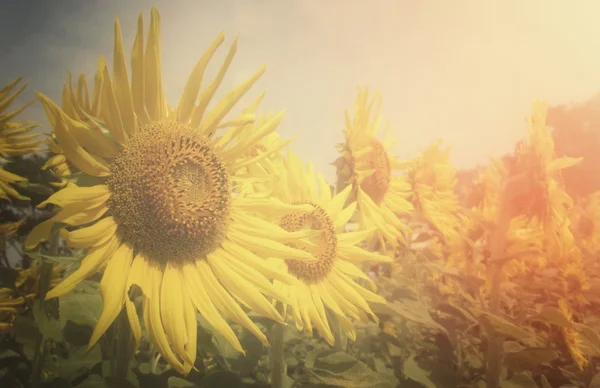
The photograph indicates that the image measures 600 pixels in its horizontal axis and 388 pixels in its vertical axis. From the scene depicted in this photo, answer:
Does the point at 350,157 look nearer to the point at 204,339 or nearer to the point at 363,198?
the point at 363,198

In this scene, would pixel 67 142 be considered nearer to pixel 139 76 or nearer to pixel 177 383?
pixel 139 76

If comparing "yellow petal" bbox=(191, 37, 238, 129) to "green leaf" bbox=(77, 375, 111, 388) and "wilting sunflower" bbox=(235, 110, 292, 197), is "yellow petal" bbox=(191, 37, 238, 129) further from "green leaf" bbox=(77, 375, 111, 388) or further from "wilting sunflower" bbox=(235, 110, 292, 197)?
"green leaf" bbox=(77, 375, 111, 388)

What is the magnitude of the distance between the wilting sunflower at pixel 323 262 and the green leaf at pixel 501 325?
291 mm

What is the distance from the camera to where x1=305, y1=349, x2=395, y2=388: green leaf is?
0.85 m

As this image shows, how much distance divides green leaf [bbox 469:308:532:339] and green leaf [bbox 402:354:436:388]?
233mm

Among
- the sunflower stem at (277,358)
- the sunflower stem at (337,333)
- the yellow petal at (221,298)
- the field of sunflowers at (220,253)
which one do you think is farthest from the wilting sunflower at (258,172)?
the sunflower stem at (337,333)

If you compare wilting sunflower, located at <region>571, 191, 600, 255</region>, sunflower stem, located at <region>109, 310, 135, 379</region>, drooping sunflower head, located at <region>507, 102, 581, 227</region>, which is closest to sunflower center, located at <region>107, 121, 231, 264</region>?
sunflower stem, located at <region>109, 310, 135, 379</region>

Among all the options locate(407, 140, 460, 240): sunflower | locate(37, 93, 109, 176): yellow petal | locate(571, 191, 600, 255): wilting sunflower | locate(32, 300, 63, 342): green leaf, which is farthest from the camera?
locate(407, 140, 460, 240): sunflower

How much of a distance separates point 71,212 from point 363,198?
1.09 m

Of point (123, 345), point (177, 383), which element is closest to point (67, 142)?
point (123, 345)

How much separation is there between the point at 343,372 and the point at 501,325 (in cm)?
46

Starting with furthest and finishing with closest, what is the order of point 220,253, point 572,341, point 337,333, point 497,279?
1. point 572,341
2. point 497,279
3. point 337,333
4. point 220,253

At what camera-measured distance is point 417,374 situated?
3.37 feet

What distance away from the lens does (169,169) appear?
2.48ft
